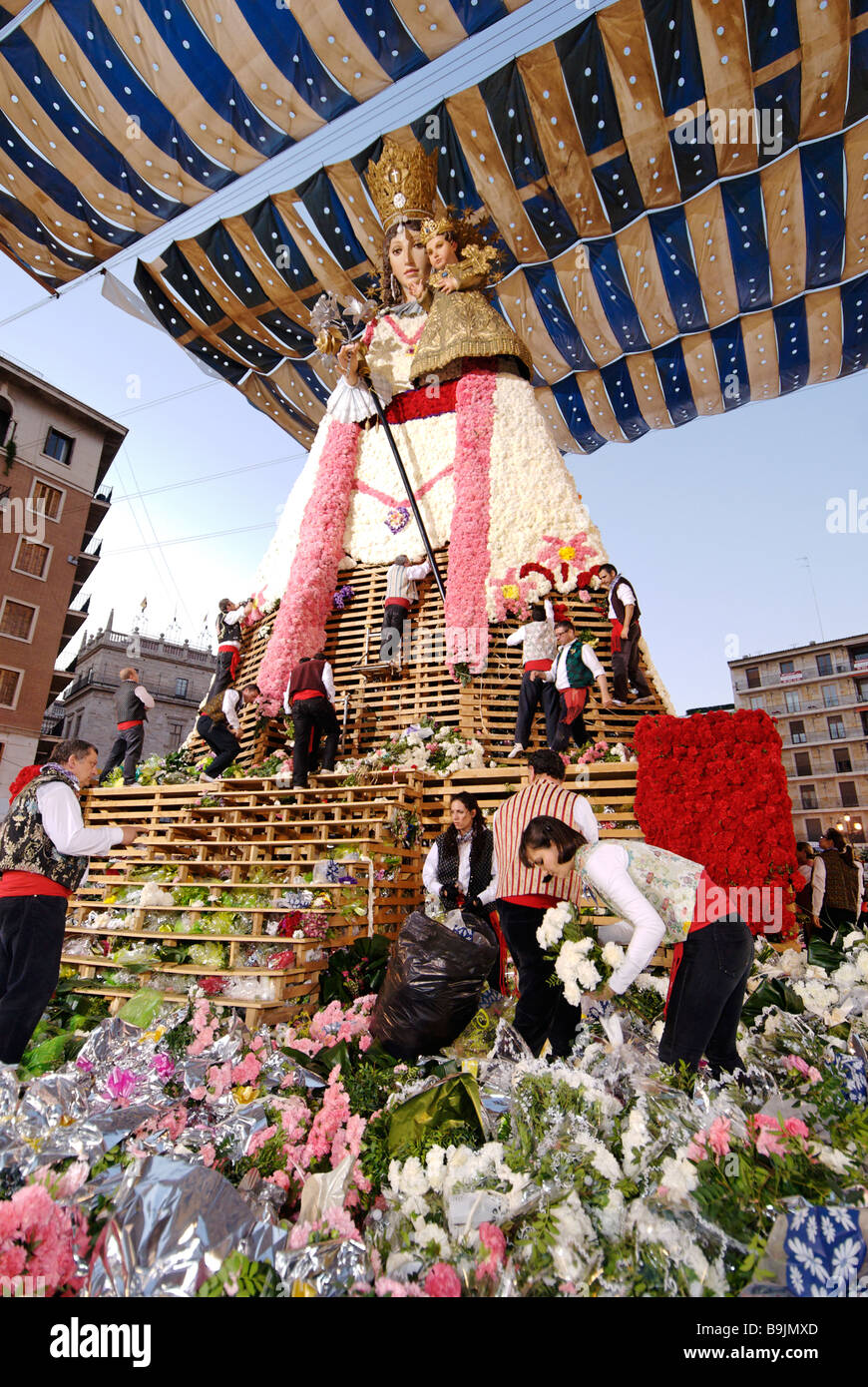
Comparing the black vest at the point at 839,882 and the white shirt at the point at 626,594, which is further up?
the white shirt at the point at 626,594

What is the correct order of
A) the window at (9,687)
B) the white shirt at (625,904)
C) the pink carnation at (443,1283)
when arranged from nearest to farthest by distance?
1. the pink carnation at (443,1283)
2. the white shirt at (625,904)
3. the window at (9,687)

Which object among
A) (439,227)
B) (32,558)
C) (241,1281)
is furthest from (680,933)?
(32,558)

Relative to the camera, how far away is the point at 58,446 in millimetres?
28109

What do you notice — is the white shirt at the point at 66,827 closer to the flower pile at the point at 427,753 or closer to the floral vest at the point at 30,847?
the floral vest at the point at 30,847

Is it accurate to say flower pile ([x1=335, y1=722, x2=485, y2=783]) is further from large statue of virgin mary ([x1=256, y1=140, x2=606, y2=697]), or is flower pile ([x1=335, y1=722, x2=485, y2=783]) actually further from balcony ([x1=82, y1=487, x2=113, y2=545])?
balcony ([x1=82, y1=487, x2=113, y2=545])

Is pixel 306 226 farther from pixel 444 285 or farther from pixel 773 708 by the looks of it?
pixel 773 708

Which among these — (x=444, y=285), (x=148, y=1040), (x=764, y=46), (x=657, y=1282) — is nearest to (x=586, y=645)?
(x=148, y=1040)

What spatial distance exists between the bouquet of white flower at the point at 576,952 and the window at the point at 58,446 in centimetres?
3049

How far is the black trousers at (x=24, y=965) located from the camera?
144 inches

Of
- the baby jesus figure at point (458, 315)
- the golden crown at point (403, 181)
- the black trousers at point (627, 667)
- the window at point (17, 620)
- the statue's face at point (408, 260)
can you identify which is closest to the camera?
the black trousers at point (627, 667)

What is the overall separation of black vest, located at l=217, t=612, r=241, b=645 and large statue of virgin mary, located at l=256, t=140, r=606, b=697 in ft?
3.04

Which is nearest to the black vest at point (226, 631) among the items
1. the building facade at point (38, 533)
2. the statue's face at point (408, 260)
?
the statue's face at point (408, 260)

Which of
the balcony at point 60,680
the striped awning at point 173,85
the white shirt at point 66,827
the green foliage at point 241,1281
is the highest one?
the striped awning at point 173,85

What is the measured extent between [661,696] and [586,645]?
100 inches
